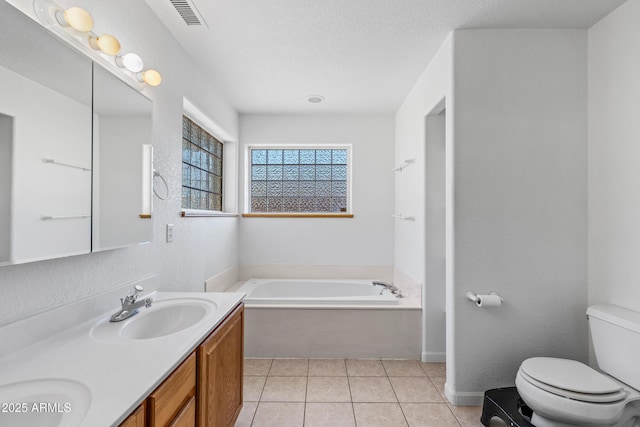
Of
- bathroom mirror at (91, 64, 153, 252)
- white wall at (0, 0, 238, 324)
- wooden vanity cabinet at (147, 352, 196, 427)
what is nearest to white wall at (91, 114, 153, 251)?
bathroom mirror at (91, 64, 153, 252)

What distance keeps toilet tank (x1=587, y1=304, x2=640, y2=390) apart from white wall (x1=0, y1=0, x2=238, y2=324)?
2484 mm

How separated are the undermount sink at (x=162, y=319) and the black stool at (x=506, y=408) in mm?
1623

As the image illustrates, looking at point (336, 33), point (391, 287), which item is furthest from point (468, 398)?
point (336, 33)

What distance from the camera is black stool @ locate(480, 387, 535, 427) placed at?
1.60 meters

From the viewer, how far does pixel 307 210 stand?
3.75 m

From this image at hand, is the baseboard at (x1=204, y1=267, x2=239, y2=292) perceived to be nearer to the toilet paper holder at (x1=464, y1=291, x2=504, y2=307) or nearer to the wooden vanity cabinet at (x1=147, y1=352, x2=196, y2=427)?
the wooden vanity cabinet at (x1=147, y1=352, x2=196, y2=427)

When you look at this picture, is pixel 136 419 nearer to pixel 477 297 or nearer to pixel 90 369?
pixel 90 369

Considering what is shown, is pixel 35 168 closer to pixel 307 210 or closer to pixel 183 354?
pixel 183 354

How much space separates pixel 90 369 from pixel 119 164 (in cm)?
90

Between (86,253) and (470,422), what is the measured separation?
2189 mm

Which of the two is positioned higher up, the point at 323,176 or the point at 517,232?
the point at 323,176

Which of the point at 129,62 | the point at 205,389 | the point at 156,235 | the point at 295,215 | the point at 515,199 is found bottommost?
the point at 205,389

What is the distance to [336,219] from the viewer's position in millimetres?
3598

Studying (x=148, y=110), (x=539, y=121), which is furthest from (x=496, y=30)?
(x=148, y=110)
